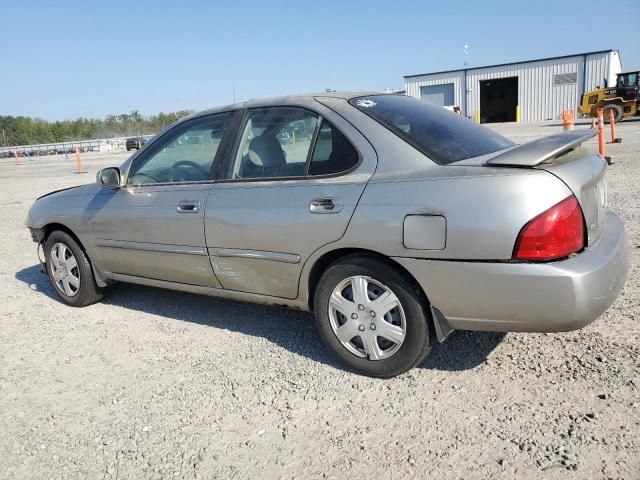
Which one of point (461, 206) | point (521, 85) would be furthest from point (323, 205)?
point (521, 85)

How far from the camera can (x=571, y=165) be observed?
2.73 meters

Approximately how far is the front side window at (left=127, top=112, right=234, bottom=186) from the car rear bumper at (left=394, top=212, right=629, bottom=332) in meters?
1.71

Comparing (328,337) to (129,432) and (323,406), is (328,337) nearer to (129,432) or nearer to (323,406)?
(323,406)

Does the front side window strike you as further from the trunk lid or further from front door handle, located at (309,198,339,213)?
the trunk lid

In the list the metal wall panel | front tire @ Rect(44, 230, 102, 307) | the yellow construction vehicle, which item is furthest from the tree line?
front tire @ Rect(44, 230, 102, 307)

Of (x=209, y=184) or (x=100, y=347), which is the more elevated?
(x=209, y=184)

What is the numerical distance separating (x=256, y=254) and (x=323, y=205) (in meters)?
0.60

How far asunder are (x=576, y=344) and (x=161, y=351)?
270 cm

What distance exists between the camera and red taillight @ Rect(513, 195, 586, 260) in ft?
8.16

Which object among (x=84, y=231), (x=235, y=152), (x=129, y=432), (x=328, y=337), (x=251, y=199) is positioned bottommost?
(x=129, y=432)

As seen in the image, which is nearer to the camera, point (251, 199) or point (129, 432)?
point (129, 432)

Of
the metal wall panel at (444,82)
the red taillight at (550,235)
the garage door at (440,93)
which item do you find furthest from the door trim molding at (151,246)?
the garage door at (440,93)

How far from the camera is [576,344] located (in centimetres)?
332

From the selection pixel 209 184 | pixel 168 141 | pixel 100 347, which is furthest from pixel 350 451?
pixel 168 141
